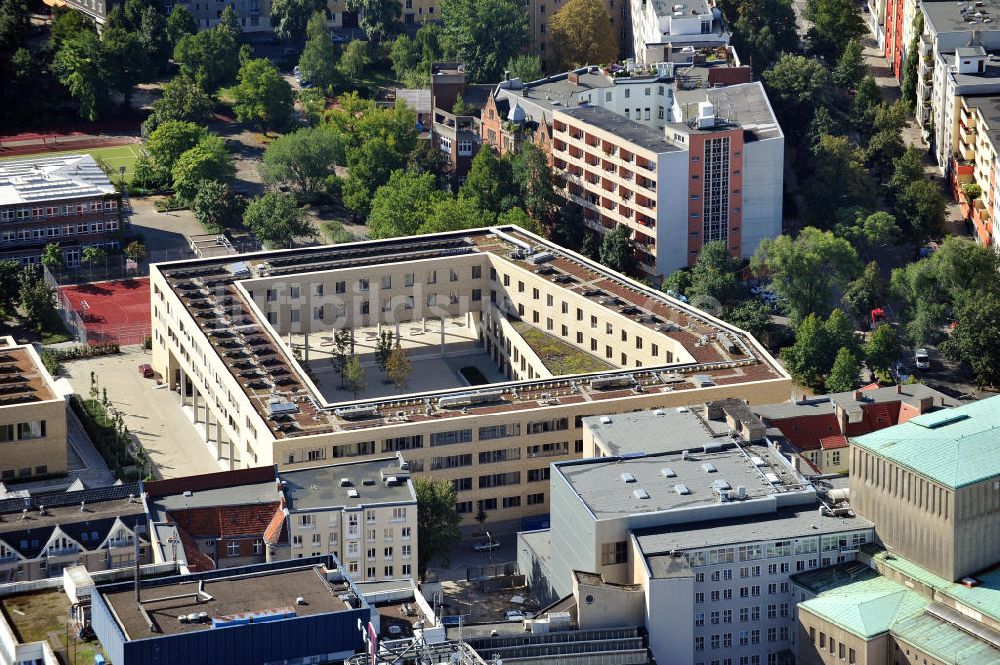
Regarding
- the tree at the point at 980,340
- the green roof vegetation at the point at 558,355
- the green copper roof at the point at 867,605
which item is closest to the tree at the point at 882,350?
the tree at the point at 980,340

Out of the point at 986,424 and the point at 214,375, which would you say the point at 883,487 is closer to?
the point at 986,424

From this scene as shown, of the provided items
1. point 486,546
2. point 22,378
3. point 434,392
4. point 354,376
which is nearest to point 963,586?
point 486,546

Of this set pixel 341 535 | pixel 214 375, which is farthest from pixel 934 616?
pixel 214 375

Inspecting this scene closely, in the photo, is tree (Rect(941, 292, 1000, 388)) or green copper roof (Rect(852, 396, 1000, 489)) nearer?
green copper roof (Rect(852, 396, 1000, 489))

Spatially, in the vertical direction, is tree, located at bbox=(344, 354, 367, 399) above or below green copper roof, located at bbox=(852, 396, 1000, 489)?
below

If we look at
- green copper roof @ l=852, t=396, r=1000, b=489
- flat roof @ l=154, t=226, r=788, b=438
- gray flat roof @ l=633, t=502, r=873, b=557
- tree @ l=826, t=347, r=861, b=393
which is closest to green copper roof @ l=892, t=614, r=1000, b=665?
green copper roof @ l=852, t=396, r=1000, b=489

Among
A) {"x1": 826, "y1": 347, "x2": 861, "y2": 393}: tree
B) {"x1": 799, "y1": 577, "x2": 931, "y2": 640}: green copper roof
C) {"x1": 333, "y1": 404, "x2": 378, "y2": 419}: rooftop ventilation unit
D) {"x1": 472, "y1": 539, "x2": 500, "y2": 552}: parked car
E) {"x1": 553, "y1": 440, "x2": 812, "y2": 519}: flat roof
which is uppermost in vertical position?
{"x1": 333, "y1": 404, "x2": 378, "y2": 419}: rooftop ventilation unit

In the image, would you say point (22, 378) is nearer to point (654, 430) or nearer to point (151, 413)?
point (151, 413)

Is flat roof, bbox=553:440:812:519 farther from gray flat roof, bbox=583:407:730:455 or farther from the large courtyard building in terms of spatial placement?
the large courtyard building
